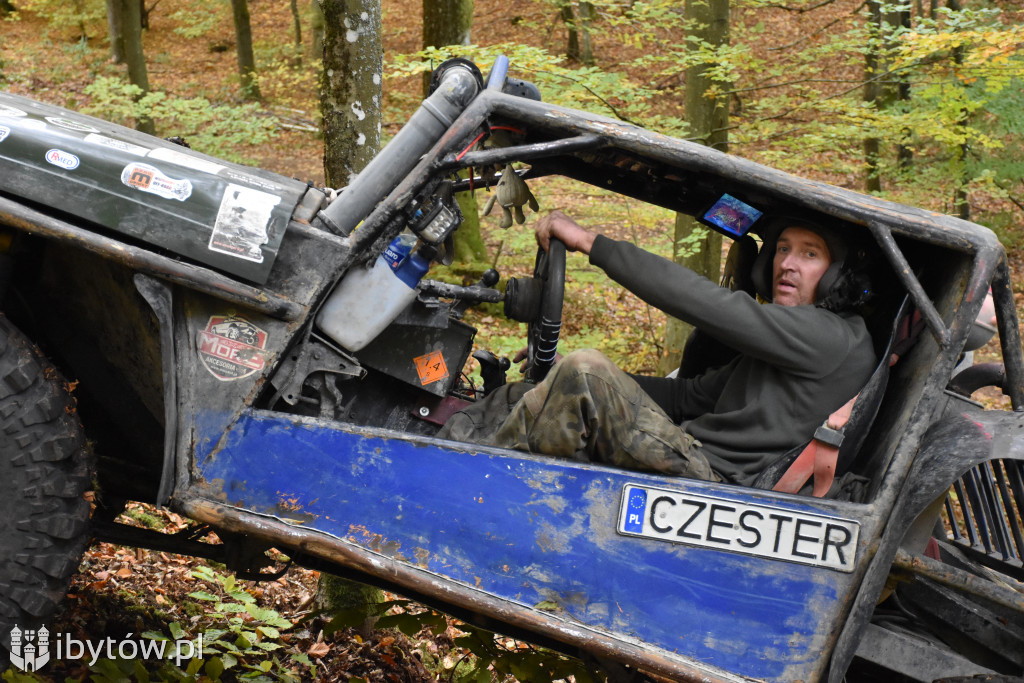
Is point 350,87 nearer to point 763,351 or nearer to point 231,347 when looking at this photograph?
point 231,347

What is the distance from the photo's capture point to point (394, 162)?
2.46 m

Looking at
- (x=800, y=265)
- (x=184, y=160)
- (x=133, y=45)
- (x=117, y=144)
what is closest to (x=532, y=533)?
(x=800, y=265)

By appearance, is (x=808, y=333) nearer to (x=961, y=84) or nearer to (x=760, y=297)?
(x=760, y=297)

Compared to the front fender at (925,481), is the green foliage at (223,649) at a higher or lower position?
lower

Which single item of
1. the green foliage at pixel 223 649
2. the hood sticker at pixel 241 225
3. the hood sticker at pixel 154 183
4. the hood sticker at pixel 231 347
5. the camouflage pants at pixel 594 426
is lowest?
the green foliage at pixel 223 649

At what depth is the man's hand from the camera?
8.72 ft

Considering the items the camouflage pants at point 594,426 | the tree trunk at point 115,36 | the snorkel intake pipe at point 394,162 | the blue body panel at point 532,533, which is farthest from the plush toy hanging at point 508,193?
the tree trunk at point 115,36

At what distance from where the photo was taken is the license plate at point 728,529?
2.35 meters

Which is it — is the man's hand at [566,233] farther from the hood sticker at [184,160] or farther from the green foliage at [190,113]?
the green foliage at [190,113]

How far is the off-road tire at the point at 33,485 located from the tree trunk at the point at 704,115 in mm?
4501

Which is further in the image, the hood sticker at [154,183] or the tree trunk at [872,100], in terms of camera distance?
the tree trunk at [872,100]

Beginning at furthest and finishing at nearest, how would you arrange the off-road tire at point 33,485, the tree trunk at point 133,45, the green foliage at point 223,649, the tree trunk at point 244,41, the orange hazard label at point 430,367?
the tree trunk at point 244,41 → the tree trunk at point 133,45 → the orange hazard label at point 430,367 → the green foliage at point 223,649 → the off-road tire at point 33,485

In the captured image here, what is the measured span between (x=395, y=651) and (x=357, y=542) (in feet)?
5.02

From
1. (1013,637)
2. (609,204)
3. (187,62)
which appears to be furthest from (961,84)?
(187,62)
